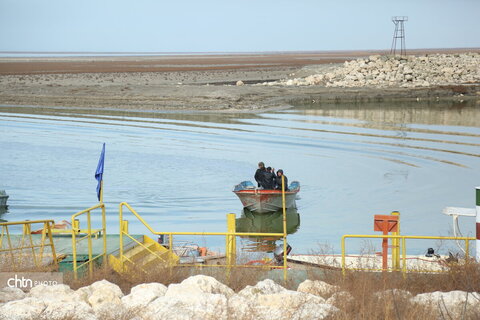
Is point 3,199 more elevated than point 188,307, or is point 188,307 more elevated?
point 188,307

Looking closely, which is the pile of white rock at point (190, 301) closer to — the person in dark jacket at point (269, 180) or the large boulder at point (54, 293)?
the large boulder at point (54, 293)

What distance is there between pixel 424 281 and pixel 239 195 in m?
14.3

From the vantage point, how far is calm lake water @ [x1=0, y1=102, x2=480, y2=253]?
90.5 feet

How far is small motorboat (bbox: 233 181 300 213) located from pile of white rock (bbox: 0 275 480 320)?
46.2ft

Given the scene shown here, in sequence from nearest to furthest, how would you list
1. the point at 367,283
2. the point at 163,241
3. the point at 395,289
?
the point at 395,289 < the point at 367,283 < the point at 163,241

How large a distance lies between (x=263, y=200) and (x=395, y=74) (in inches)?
2166

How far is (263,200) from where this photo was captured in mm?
28484

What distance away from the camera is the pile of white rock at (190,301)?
1248cm

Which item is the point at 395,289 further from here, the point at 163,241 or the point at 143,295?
the point at 163,241

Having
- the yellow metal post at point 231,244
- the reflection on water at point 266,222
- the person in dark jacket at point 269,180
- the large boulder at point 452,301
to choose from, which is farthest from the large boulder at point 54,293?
the person in dark jacket at point 269,180

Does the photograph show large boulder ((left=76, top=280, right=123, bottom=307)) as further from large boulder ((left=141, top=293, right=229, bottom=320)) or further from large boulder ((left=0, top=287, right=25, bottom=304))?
large boulder ((left=0, top=287, right=25, bottom=304))

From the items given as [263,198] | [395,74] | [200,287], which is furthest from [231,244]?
[395,74]

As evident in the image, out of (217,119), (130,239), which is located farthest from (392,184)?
(217,119)

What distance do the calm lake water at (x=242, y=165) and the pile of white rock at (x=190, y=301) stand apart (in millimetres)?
9129
